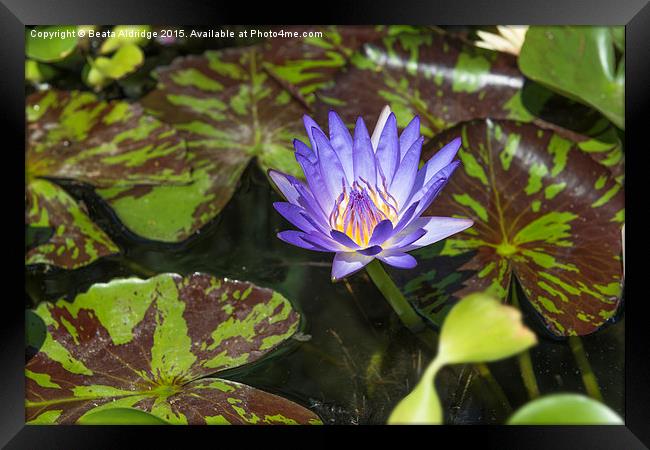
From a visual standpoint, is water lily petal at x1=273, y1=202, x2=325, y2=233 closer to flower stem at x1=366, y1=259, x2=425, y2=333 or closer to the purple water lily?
the purple water lily

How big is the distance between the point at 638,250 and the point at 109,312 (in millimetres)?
1212

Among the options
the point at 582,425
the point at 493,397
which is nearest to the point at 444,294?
the point at 493,397

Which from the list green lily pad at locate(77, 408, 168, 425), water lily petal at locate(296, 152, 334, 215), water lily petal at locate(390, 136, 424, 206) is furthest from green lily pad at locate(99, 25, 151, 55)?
green lily pad at locate(77, 408, 168, 425)

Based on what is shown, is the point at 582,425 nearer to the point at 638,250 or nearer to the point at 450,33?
the point at 638,250

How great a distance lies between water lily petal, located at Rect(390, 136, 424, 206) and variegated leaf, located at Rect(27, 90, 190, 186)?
0.71 meters

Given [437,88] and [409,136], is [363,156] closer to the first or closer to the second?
[409,136]

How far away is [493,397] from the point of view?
1.24 meters

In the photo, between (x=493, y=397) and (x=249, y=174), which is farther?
(x=249, y=174)

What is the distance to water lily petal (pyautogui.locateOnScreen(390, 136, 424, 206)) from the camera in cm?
112

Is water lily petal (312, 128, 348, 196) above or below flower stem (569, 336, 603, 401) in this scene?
above

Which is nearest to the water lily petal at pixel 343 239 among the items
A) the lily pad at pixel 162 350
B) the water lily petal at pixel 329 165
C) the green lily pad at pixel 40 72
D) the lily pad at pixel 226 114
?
the water lily petal at pixel 329 165

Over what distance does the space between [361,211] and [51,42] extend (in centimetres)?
95

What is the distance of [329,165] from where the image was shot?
1151 millimetres

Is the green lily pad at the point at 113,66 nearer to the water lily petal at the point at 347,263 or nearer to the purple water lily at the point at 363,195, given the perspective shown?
the purple water lily at the point at 363,195
